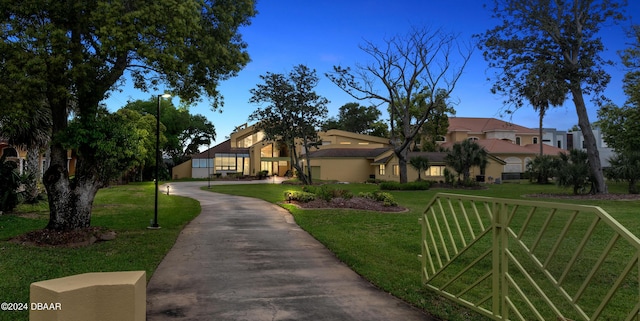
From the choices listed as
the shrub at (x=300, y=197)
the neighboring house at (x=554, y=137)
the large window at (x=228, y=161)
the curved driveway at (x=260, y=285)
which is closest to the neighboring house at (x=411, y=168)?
the large window at (x=228, y=161)

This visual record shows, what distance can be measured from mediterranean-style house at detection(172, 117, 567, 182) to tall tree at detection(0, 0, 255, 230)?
3369 centimetres

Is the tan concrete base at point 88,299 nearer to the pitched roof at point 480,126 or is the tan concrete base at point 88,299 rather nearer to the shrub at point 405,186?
the shrub at point 405,186

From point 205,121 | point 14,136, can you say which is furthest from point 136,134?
point 205,121

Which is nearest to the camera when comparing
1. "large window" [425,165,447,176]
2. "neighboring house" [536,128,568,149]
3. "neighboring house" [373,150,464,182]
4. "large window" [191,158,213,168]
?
"neighboring house" [373,150,464,182]

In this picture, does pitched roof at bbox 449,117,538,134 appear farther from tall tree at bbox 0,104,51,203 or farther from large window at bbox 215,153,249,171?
tall tree at bbox 0,104,51,203

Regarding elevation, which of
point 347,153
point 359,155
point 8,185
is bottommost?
point 8,185

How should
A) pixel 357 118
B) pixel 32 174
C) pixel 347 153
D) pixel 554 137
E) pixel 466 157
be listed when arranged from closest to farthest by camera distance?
pixel 32 174 < pixel 466 157 < pixel 347 153 < pixel 554 137 < pixel 357 118

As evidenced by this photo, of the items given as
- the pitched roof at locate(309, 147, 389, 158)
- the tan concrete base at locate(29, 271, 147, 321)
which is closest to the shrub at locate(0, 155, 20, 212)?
the tan concrete base at locate(29, 271, 147, 321)

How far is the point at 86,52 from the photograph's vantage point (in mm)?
9406

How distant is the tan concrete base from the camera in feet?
10.5

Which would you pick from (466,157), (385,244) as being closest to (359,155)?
(466,157)

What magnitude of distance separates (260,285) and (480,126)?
6281cm

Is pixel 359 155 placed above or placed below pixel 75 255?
above

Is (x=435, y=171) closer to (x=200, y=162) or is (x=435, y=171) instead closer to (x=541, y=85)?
(x=541, y=85)
